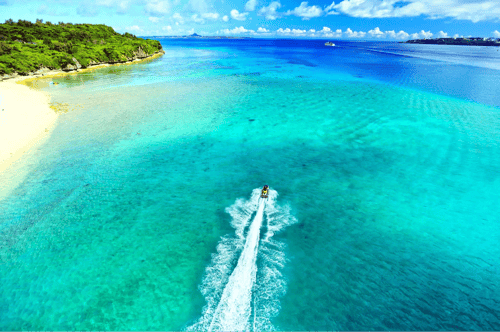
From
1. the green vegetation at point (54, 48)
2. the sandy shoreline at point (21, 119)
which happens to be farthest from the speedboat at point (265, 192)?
the green vegetation at point (54, 48)

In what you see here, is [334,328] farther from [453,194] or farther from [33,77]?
[33,77]

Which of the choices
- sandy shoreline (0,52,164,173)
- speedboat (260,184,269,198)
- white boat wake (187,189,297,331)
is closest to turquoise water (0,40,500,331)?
white boat wake (187,189,297,331)

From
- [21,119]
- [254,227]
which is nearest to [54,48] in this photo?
[21,119]

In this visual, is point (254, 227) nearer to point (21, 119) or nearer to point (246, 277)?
point (246, 277)

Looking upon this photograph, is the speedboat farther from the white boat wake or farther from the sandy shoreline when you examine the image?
the sandy shoreline

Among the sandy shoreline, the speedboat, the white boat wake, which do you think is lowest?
the sandy shoreline

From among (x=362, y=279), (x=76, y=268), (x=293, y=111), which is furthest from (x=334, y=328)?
(x=293, y=111)
